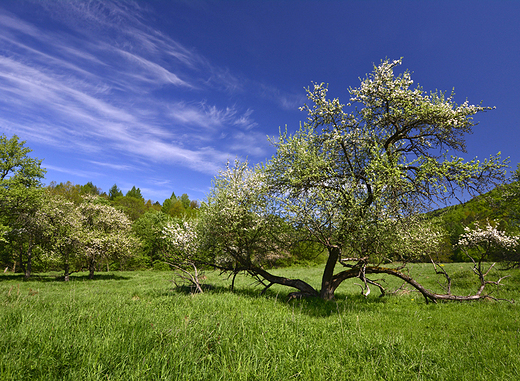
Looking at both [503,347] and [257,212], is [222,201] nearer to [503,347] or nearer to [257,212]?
Answer: [257,212]

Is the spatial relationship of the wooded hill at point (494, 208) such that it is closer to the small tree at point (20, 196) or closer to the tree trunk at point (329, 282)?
the tree trunk at point (329, 282)

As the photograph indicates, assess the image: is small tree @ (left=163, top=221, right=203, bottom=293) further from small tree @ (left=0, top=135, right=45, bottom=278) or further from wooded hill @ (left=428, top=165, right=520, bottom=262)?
small tree @ (left=0, top=135, right=45, bottom=278)

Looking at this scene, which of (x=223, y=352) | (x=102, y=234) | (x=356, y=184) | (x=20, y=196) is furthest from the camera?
(x=102, y=234)

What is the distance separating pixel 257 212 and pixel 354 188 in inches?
209

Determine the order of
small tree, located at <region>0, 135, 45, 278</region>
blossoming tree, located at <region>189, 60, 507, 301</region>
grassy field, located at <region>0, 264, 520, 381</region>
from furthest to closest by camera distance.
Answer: small tree, located at <region>0, 135, 45, 278</region> → blossoming tree, located at <region>189, 60, 507, 301</region> → grassy field, located at <region>0, 264, 520, 381</region>

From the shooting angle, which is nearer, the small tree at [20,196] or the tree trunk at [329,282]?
the tree trunk at [329,282]

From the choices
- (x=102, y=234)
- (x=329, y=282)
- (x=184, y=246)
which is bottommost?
(x=102, y=234)

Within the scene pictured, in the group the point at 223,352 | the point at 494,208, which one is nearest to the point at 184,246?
the point at 223,352

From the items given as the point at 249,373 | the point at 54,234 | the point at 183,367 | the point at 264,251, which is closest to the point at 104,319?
the point at 183,367

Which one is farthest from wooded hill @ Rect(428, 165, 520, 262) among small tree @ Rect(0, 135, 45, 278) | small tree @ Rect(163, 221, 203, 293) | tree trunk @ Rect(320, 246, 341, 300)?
small tree @ Rect(0, 135, 45, 278)

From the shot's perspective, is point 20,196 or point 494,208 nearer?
point 494,208

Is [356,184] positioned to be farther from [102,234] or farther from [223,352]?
[102,234]

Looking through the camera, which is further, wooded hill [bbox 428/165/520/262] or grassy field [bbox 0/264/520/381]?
wooded hill [bbox 428/165/520/262]

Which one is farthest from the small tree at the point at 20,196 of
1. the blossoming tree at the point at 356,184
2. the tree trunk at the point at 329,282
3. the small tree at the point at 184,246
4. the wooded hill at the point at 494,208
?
the wooded hill at the point at 494,208
